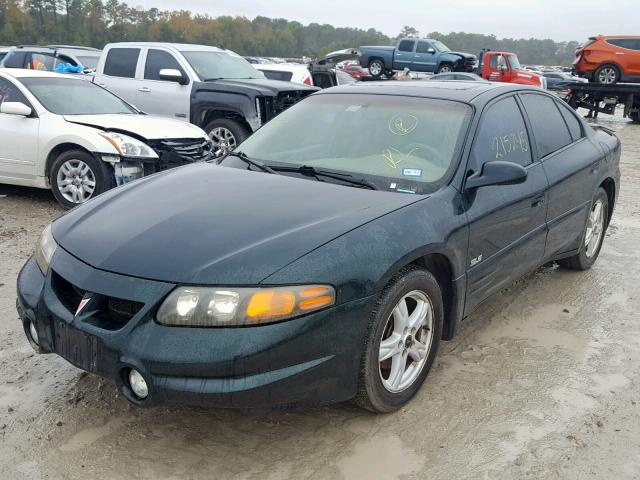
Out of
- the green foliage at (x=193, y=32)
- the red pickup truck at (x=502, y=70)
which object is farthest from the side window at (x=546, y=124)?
the green foliage at (x=193, y=32)

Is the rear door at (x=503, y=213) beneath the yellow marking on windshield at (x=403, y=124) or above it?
beneath

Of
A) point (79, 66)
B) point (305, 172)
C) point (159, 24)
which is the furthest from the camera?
point (159, 24)

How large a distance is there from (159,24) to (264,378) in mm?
97653

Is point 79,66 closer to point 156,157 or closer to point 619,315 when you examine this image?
point 156,157

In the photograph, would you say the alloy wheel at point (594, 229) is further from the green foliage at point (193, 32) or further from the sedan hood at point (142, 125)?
the green foliage at point (193, 32)

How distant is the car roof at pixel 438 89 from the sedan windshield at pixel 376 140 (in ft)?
0.25

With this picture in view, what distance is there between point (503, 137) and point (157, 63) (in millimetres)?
7684

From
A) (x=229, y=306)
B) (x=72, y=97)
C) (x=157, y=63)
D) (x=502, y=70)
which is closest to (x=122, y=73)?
(x=157, y=63)

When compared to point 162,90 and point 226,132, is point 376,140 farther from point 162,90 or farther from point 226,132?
point 162,90

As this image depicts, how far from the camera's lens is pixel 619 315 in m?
4.35

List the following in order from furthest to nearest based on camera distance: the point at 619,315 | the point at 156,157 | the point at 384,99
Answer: the point at 156,157 < the point at 619,315 < the point at 384,99

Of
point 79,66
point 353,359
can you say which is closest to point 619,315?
point 353,359

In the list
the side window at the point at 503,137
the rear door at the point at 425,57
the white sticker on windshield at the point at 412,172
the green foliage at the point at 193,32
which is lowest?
the white sticker on windshield at the point at 412,172

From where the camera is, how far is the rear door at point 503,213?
11.2 ft
